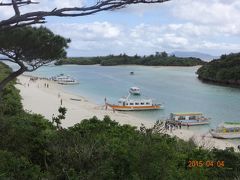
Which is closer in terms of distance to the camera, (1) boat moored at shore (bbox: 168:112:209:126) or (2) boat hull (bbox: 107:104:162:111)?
(1) boat moored at shore (bbox: 168:112:209:126)

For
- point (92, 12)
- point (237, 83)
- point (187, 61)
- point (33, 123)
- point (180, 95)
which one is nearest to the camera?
point (92, 12)

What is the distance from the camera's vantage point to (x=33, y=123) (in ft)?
40.9

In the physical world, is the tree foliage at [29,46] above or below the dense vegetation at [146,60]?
above

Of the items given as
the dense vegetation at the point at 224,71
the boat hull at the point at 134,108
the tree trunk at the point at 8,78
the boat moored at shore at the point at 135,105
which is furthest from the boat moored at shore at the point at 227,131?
the dense vegetation at the point at 224,71

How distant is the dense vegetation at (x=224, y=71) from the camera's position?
77.9 metres

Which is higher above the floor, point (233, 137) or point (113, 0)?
point (113, 0)

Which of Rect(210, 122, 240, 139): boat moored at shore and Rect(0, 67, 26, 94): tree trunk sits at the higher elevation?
Rect(0, 67, 26, 94): tree trunk

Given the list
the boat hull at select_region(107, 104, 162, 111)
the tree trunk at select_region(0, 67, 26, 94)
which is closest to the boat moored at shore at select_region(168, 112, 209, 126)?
the boat hull at select_region(107, 104, 162, 111)

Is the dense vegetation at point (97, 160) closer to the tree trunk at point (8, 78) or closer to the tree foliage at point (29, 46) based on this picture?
the tree trunk at point (8, 78)

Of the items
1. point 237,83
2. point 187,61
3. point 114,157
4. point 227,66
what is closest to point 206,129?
point 114,157

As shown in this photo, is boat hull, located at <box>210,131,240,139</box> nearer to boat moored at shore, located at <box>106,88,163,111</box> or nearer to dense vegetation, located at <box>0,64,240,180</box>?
boat moored at shore, located at <box>106,88,163,111</box>

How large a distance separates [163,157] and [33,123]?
277 inches

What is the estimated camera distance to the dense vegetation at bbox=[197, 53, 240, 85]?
77875mm

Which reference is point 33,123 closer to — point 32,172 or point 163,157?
point 32,172
